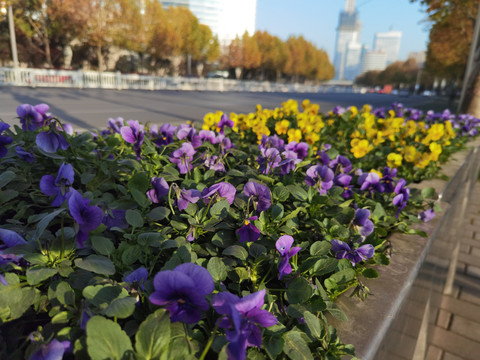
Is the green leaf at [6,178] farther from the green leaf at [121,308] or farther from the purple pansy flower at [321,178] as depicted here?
the purple pansy flower at [321,178]

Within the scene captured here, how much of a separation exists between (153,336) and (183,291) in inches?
3.9

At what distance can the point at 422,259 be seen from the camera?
1.60 metres

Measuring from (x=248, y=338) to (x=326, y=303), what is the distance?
0.36 meters

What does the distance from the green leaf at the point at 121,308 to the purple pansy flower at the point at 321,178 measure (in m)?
1.06

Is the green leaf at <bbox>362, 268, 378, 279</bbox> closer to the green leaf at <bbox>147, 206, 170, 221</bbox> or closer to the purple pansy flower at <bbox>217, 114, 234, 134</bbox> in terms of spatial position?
the green leaf at <bbox>147, 206, 170, 221</bbox>

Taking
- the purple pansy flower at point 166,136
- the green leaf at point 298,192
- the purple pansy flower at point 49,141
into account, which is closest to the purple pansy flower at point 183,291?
the green leaf at point 298,192

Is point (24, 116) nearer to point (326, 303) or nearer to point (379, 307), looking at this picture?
point (326, 303)

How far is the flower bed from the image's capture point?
2.28ft

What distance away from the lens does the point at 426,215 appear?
6.22 ft

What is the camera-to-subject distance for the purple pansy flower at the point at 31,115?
178 cm

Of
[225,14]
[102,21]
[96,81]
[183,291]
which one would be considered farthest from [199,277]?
[225,14]

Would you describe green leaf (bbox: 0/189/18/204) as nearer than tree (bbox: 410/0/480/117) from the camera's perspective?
Yes

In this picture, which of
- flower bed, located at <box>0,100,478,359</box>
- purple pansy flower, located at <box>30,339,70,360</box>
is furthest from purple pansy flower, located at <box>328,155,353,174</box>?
purple pansy flower, located at <box>30,339,70,360</box>

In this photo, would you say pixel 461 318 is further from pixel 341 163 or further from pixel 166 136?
pixel 166 136
